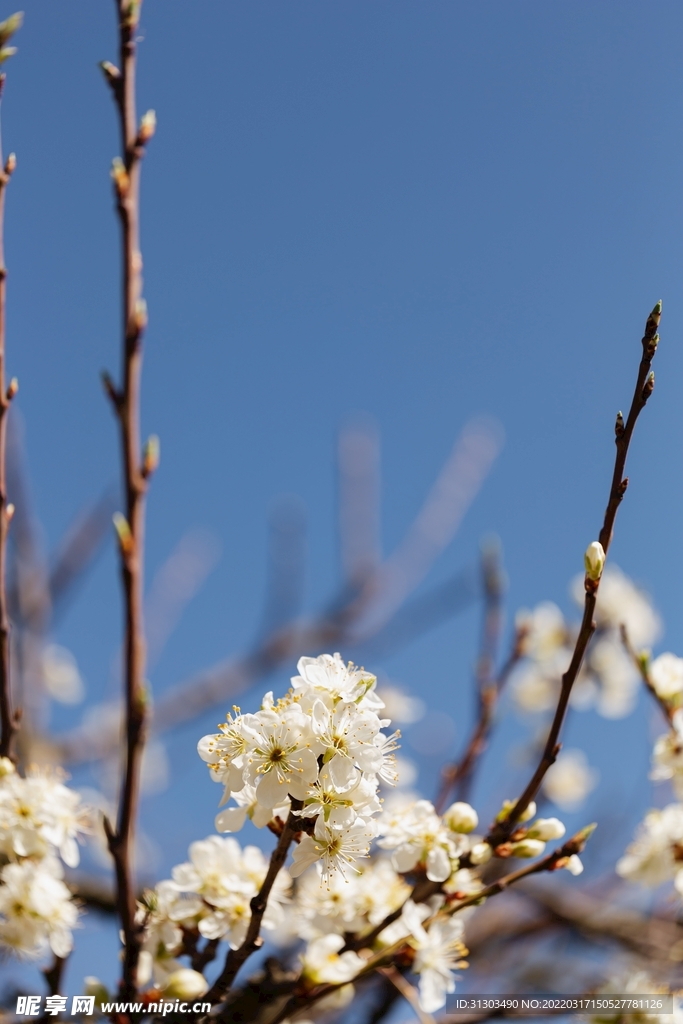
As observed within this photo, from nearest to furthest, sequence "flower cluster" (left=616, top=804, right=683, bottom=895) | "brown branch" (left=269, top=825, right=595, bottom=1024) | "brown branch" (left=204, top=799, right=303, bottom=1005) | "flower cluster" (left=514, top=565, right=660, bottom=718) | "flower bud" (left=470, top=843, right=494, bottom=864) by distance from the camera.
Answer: "brown branch" (left=204, top=799, right=303, bottom=1005) → "brown branch" (left=269, top=825, right=595, bottom=1024) → "flower bud" (left=470, top=843, right=494, bottom=864) → "flower cluster" (left=616, top=804, right=683, bottom=895) → "flower cluster" (left=514, top=565, right=660, bottom=718)

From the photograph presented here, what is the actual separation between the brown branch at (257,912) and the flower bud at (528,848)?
458 mm

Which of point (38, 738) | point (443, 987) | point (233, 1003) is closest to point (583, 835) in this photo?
point (443, 987)

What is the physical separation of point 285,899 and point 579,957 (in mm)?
2309

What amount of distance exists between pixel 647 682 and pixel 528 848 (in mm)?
697

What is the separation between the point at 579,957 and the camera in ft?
11.1

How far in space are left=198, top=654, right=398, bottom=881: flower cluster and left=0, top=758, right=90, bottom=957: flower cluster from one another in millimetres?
516

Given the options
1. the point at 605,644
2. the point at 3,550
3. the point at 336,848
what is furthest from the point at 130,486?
the point at 605,644

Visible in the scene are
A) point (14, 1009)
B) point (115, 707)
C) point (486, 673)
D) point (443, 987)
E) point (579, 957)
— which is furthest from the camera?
point (115, 707)

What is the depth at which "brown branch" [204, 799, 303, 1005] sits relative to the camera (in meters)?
1.17

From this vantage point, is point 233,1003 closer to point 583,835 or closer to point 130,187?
point 583,835

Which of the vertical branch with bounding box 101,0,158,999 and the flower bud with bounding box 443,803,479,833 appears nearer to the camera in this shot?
the vertical branch with bounding box 101,0,158,999

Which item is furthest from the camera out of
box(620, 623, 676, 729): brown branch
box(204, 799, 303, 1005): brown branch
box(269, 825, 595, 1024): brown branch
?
box(620, 623, 676, 729): brown branch

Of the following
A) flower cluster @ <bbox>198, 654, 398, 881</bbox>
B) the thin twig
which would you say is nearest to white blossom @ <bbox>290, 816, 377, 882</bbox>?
flower cluster @ <bbox>198, 654, 398, 881</bbox>

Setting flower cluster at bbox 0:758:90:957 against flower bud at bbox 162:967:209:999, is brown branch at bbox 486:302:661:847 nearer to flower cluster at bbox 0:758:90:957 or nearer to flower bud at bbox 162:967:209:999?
Result: flower bud at bbox 162:967:209:999
